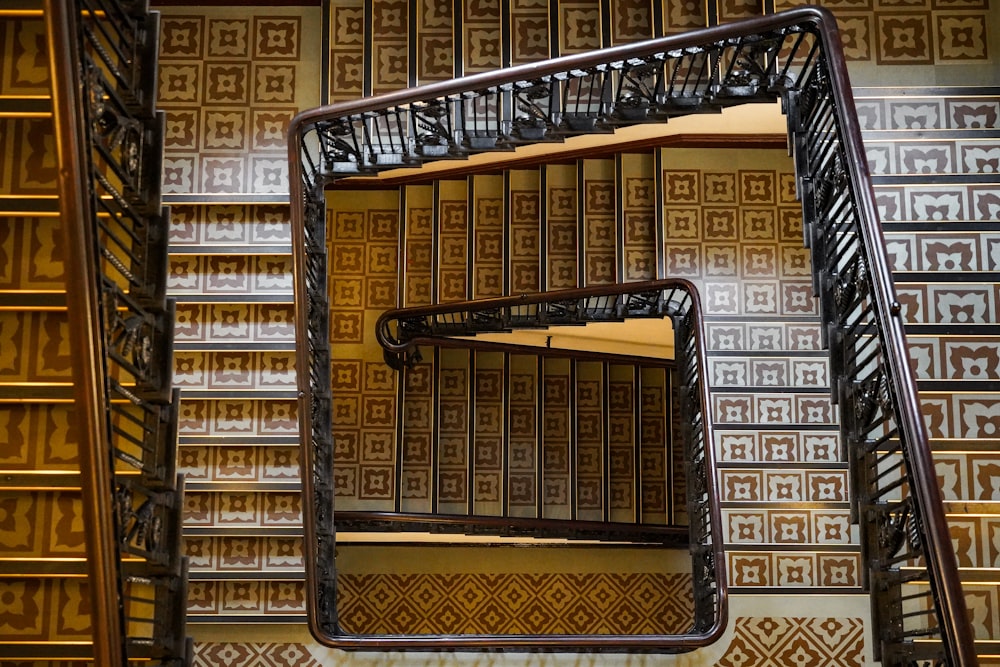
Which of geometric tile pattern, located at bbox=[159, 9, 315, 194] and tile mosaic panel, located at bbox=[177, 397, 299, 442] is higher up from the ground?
geometric tile pattern, located at bbox=[159, 9, 315, 194]

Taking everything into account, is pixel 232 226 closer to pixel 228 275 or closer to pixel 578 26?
pixel 228 275

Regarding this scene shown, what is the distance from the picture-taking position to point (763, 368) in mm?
6469

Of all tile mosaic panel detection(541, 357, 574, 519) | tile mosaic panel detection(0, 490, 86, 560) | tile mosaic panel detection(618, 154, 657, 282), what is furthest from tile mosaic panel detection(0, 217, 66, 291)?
Result: tile mosaic panel detection(541, 357, 574, 519)

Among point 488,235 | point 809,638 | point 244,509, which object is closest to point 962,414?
point 809,638

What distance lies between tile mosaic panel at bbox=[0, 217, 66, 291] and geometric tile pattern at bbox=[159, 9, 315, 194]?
2965mm

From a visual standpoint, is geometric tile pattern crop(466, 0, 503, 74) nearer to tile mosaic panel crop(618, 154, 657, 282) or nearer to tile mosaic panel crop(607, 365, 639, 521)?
tile mosaic panel crop(618, 154, 657, 282)

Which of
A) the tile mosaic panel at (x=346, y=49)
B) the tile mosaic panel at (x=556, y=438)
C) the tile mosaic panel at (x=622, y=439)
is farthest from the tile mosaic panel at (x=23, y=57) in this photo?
the tile mosaic panel at (x=622, y=439)

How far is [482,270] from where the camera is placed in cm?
753

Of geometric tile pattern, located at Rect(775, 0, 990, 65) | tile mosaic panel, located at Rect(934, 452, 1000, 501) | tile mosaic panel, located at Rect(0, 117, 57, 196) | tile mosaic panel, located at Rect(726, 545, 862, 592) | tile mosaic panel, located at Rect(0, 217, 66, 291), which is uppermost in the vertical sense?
geometric tile pattern, located at Rect(775, 0, 990, 65)

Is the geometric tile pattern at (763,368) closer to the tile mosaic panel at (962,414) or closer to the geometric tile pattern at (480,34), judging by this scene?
the geometric tile pattern at (480,34)

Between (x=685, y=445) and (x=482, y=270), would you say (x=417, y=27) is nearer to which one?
(x=482, y=270)

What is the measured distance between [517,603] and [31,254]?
601cm

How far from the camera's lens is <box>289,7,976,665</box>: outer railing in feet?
11.0

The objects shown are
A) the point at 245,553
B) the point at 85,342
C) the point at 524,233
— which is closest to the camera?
the point at 85,342
